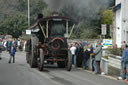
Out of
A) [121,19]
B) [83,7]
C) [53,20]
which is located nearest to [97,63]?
[53,20]

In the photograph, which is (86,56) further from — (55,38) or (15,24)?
(15,24)

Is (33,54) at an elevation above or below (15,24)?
below

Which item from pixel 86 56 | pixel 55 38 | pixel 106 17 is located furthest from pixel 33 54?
pixel 106 17

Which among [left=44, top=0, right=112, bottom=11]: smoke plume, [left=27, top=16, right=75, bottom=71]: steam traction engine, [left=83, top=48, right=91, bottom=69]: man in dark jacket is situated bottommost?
[left=83, top=48, right=91, bottom=69]: man in dark jacket

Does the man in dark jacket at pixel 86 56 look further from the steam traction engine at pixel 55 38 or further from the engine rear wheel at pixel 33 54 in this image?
the engine rear wheel at pixel 33 54

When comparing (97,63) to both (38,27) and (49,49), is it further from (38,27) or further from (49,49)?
(38,27)

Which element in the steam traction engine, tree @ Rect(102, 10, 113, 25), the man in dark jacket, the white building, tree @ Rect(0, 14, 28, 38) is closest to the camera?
the steam traction engine

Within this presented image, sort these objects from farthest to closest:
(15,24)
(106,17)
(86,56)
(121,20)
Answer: (15,24) < (106,17) < (121,20) < (86,56)

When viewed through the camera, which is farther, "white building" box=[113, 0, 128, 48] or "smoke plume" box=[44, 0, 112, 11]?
"white building" box=[113, 0, 128, 48]

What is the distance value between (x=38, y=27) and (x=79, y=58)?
3262 millimetres

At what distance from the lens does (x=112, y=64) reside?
16922 mm

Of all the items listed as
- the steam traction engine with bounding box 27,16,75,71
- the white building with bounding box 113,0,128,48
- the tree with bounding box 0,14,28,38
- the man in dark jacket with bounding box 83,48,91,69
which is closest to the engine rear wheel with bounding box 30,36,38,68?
the steam traction engine with bounding box 27,16,75,71

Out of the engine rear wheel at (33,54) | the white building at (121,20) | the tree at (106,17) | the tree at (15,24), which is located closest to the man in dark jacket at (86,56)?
the engine rear wheel at (33,54)

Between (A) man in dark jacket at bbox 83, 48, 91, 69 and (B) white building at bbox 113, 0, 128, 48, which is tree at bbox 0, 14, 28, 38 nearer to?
(B) white building at bbox 113, 0, 128, 48
